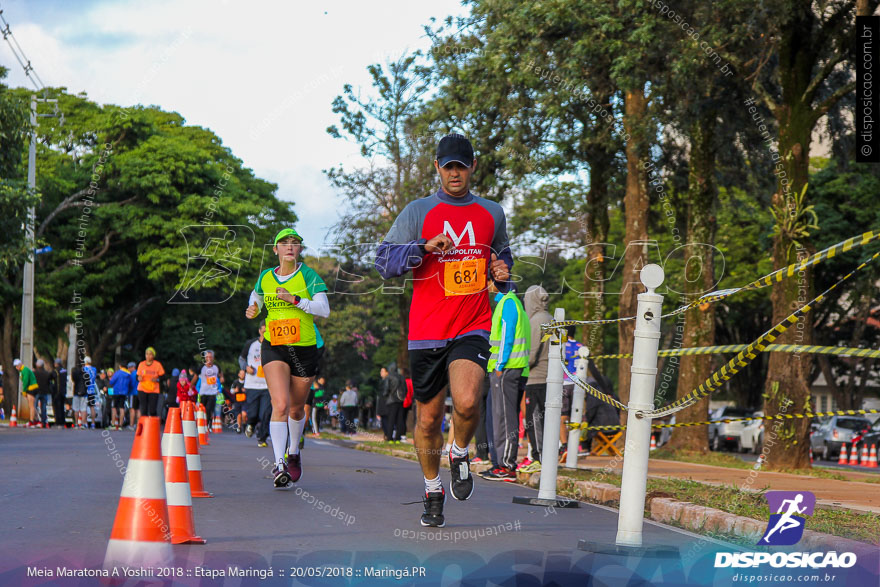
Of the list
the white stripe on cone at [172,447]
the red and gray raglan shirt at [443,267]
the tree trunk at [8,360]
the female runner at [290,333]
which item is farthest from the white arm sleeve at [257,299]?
the tree trunk at [8,360]

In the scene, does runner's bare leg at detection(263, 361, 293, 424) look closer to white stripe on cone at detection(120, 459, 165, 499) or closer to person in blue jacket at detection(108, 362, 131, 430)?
white stripe on cone at detection(120, 459, 165, 499)

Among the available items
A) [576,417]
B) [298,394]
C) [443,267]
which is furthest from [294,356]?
[576,417]

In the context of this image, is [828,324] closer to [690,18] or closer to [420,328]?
[690,18]

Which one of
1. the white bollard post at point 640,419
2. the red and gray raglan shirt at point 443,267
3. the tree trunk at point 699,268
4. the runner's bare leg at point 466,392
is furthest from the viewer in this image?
the tree trunk at point 699,268

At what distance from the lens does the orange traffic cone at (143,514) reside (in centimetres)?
507

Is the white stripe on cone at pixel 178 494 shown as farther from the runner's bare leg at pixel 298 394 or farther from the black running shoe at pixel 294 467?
the runner's bare leg at pixel 298 394

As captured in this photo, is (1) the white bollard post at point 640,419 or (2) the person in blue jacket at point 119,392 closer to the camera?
(1) the white bollard post at point 640,419

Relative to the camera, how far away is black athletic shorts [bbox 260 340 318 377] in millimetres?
9945

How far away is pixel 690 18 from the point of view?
1809 cm

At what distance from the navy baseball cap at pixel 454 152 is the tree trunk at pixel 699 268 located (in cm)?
1423

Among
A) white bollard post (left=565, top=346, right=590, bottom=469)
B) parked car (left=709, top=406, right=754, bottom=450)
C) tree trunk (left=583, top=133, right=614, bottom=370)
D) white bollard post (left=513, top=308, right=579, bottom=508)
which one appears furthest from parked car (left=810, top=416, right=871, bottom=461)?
white bollard post (left=513, top=308, right=579, bottom=508)

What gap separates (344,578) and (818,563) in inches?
99.7

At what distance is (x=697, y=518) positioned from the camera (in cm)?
802

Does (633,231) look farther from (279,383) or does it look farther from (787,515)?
(787,515)
